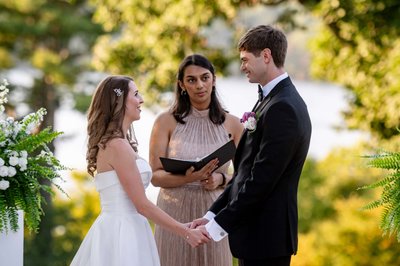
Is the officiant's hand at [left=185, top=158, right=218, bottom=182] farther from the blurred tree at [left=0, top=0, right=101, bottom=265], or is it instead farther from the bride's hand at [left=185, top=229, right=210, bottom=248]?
the blurred tree at [left=0, top=0, right=101, bottom=265]

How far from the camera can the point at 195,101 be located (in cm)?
511

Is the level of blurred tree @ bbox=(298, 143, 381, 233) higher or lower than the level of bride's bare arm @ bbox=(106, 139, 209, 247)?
higher

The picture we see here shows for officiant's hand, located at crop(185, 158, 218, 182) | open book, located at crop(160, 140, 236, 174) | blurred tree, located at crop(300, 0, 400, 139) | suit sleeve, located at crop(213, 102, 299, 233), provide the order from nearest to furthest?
1. suit sleeve, located at crop(213, 102, 299, 233)
2. open book, located at crop(160, 140, 236, 174)
3. officiant's hand, located at crop(185, 158, 218, 182)
4. blurred tree, located at crop(300, 0, 400, 139)

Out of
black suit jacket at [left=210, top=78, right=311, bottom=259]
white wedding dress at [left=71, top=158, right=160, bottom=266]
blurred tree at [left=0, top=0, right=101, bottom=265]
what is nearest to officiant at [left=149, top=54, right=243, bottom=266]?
white wedding dress at [left=71, top=158, right=160, bottom=266]

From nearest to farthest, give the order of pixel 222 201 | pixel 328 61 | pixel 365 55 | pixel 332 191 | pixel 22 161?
pixel 22 161 → pixel 222 201 → pixel 365 55 → pixel 328 61 → pixel 332 191

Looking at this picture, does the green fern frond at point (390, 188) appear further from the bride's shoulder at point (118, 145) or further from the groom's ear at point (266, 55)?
the bride's shoulder at point (118, 145)

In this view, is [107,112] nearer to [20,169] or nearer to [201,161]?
[20,169]

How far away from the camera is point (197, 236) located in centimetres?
Result: 436

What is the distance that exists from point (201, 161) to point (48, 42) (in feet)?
67.2

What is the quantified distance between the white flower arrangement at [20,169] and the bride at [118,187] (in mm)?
224

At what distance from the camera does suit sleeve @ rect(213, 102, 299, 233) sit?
154 inches

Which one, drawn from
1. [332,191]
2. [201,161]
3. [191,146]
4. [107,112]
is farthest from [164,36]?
[107,112]

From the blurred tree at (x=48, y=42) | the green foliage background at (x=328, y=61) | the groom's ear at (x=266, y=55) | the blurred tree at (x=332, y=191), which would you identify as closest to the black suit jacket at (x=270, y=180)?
the groom's ear at (x=266, y=55)

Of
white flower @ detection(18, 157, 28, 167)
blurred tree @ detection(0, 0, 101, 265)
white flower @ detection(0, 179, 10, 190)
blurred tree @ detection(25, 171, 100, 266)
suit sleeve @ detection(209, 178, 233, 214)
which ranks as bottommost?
suit sleeve @ detection(209, 178, 233, 214)
